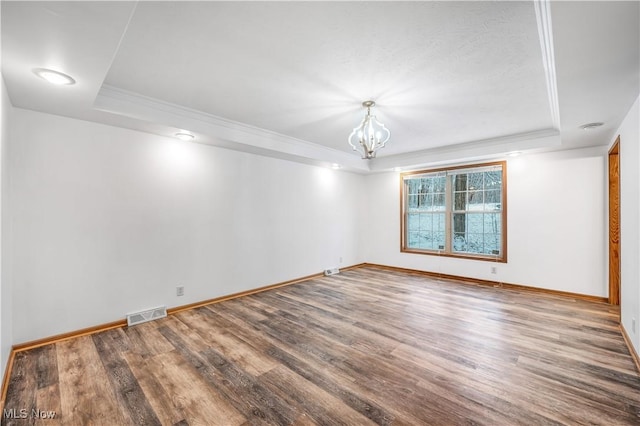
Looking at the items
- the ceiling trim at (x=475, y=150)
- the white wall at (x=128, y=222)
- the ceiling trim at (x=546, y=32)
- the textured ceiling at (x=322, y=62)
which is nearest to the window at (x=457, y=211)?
the ceiling trim at (x=475, y=150)

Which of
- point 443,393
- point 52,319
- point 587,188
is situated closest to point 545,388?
point 443,393

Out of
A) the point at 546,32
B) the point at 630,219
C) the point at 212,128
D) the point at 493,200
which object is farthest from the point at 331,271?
the point at 546,32

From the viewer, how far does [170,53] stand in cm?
211

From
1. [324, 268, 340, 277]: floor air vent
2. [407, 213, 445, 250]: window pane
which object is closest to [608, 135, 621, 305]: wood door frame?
[407, 213, 445, 250]: window pane

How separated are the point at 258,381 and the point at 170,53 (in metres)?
2.66

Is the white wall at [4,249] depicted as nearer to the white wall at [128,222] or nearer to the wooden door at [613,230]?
the white wall at [128,222]

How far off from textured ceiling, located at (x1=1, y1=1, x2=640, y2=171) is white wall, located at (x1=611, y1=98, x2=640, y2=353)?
25 centimetres

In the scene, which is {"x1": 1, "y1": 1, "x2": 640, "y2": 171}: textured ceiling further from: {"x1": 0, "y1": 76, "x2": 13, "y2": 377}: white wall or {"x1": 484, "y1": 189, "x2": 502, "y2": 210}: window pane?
{"x1": 484, "y1": 189, "x2": 502, "y2": 210}: window pane

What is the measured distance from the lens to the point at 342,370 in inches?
89.2

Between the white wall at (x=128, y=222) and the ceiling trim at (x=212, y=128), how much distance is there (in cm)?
40

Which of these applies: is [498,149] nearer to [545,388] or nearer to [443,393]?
[545,388]

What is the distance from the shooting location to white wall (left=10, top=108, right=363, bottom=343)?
270cm

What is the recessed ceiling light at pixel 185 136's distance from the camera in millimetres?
3409

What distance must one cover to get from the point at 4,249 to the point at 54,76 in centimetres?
146
